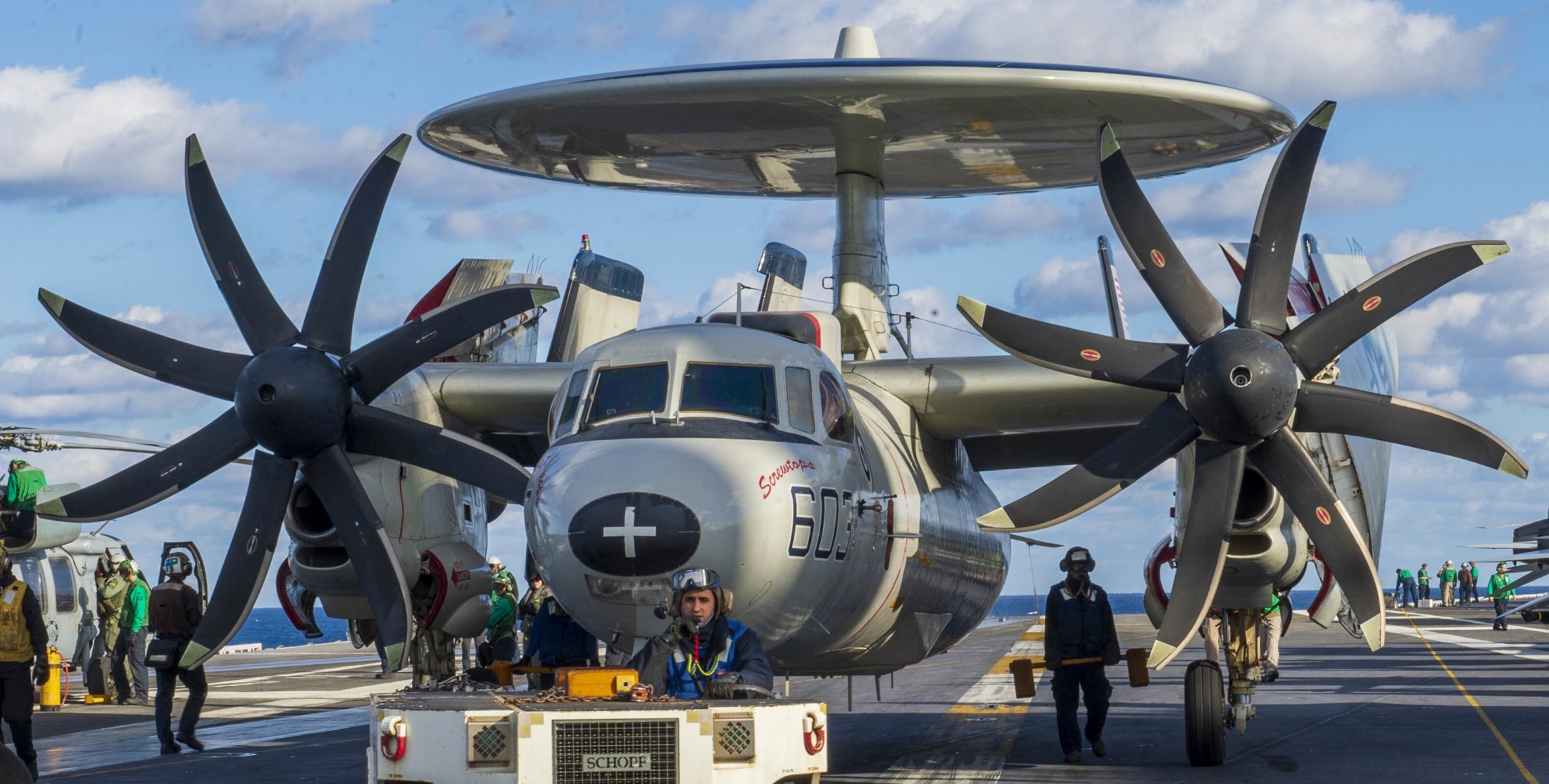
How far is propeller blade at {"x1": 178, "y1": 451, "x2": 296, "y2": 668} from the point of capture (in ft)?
A: 46.8

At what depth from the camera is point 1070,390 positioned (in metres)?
14.9

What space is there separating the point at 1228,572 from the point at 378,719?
907cm

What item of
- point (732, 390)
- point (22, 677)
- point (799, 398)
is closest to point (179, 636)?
point (22, 677)

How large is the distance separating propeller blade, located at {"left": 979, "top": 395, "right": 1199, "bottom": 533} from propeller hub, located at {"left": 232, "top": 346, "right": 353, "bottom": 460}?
577 cm

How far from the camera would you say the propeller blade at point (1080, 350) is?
1312cm

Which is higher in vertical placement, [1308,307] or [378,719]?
[1308,307]

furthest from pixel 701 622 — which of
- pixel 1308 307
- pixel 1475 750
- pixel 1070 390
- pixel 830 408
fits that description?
pixel 1475 750

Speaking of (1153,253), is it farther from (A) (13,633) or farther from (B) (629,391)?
(A) (13,633)

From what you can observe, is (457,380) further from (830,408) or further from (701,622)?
(701,622)

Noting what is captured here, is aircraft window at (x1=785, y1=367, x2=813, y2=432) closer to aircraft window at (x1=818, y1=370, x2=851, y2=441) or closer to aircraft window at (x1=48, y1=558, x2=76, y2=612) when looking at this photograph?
aircraft window at (x1=818, y1=370, x2=851, y2=441)

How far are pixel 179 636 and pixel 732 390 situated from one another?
9.21 meters

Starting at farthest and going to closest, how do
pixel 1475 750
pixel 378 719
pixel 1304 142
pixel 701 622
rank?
pixel 1475 750 < pixel 1304 142 < pixel 701 622 < pixel 378 719

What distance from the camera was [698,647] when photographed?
347 inches

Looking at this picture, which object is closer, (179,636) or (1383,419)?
(1383,419)
